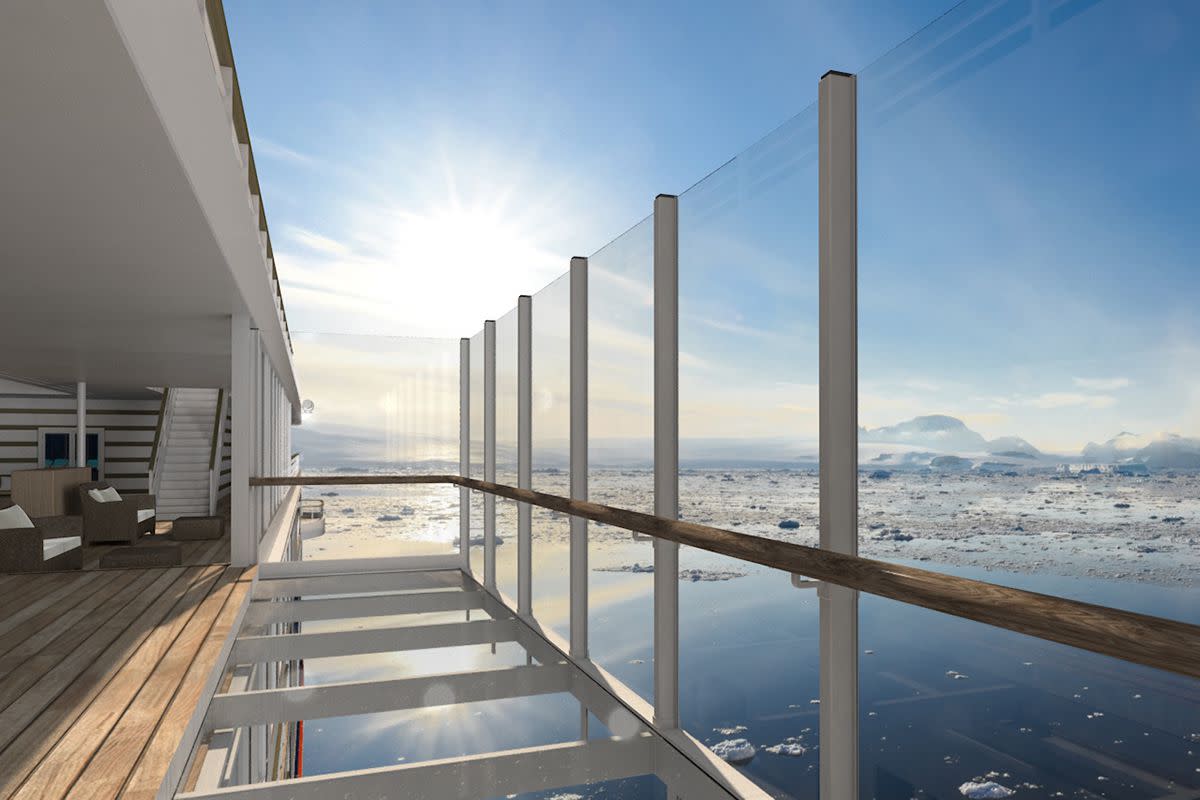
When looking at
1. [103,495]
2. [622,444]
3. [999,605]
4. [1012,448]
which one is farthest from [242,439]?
[999,605]

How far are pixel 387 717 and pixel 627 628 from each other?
1844 mm

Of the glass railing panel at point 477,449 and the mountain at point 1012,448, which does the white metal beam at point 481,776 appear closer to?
the mountain at point 1012,448

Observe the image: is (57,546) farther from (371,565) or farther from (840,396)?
(840,396)

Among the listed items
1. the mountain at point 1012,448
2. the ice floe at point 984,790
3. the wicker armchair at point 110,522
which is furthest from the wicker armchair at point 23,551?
the mountain at point 1012,448

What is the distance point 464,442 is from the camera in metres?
8.16

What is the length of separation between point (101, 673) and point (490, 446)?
12.2 feet

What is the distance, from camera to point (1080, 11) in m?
1.57

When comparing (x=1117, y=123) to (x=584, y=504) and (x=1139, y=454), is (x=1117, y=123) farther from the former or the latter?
(x=584, y=504)

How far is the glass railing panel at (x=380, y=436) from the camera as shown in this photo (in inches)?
325

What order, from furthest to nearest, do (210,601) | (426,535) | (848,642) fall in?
(426,535), (210,601), (848,642)

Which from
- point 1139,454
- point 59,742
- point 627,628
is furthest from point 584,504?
point 1139,454

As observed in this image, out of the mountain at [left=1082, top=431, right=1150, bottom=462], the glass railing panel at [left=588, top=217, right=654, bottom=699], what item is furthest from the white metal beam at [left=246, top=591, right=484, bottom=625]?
the mountain at [left=1082, top=431, right=1150, bottom=462]

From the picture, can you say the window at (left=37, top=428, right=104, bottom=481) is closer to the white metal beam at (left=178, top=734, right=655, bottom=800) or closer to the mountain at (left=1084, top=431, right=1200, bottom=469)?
the white metal beam at (left=178, top=734, right=655, bottom=800)

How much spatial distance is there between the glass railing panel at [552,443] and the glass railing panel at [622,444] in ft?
1.23
